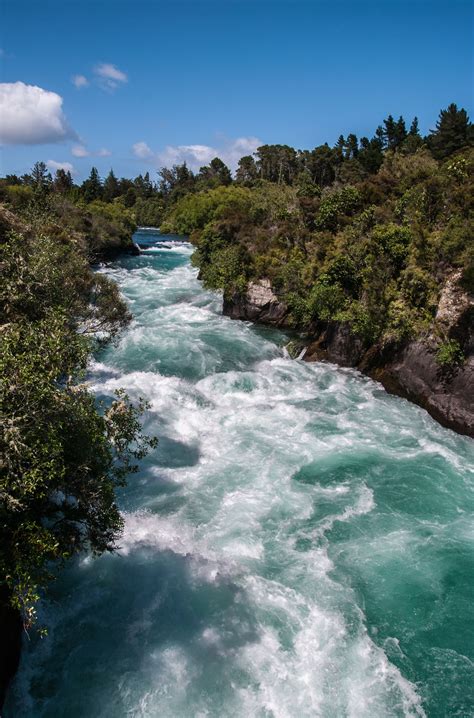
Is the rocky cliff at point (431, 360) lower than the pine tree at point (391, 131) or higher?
lower

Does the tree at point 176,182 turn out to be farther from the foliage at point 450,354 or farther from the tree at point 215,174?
the foliage at point 450,354

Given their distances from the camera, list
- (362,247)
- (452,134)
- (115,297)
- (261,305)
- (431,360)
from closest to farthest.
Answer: (431,360) → (115,297) → (362,247) → (261,305) → (452,134)

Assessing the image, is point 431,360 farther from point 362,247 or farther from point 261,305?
point 261,305

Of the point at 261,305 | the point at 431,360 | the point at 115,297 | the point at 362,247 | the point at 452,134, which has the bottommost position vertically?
the point at 431,360

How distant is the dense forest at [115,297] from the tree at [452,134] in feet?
1.72

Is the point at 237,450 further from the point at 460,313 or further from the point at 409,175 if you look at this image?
the point at 409,175

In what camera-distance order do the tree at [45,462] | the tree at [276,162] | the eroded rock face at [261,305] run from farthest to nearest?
the tree at [276,162] < the eroded rock face at [261,305] < the tree at [45,462]

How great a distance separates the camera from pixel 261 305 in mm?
36469

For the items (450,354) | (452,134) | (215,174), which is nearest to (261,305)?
(450,354)

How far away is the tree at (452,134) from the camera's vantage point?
6681 cm

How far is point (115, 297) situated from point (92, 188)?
129620 mm

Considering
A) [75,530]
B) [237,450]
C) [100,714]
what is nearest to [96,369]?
[237,450]

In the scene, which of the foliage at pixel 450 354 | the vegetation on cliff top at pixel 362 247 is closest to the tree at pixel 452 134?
the vegetation on cliff top at pixel 362 247

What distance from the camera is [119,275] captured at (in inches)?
2202
